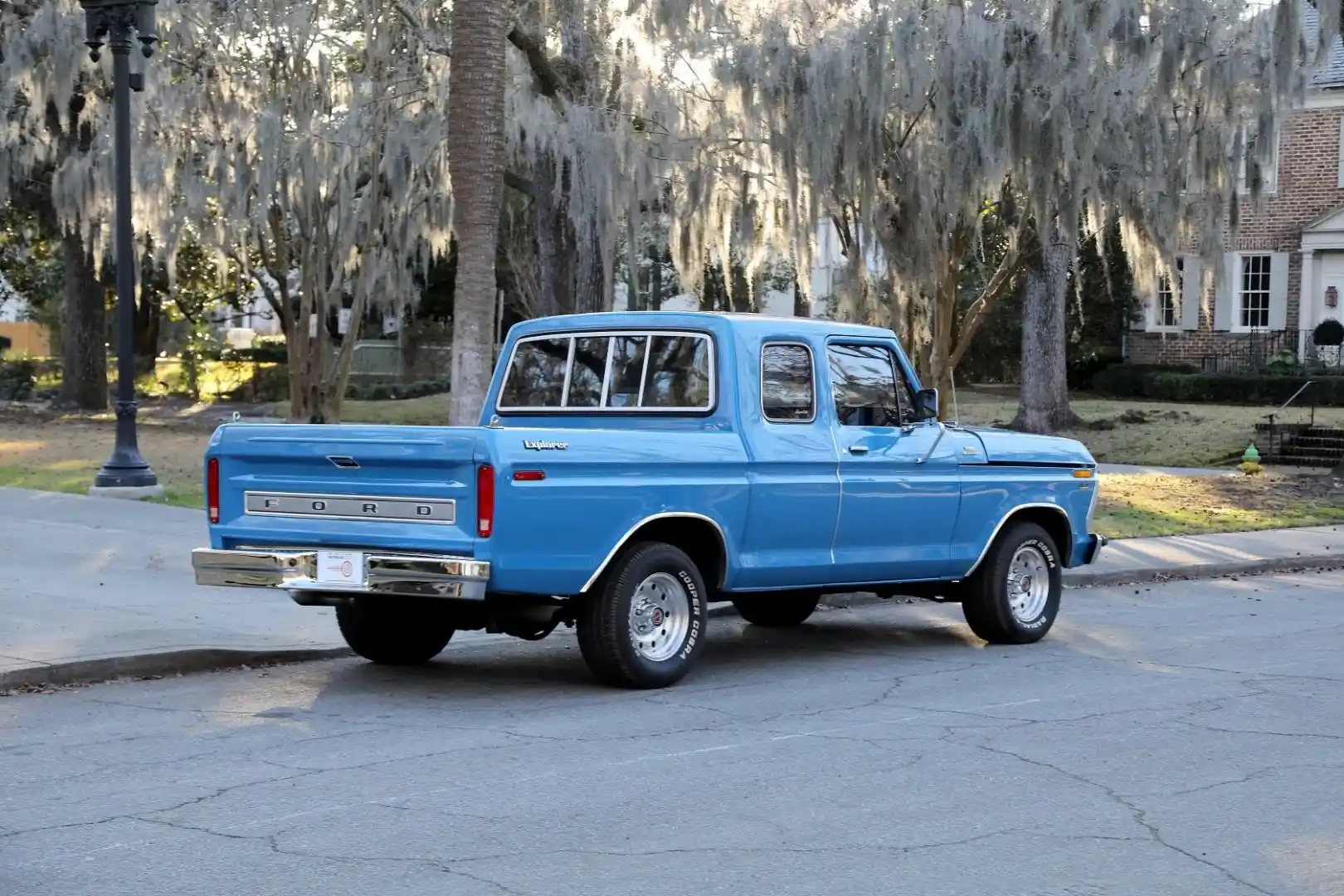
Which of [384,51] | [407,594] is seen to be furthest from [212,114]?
[407,594]

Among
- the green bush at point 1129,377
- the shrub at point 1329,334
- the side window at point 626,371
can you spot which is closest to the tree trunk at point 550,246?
the side window at point 626,371

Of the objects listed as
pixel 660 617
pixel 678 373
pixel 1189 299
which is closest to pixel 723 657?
pixel 660 617

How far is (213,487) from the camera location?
9469 mm

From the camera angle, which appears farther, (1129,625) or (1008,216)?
(1008,216)

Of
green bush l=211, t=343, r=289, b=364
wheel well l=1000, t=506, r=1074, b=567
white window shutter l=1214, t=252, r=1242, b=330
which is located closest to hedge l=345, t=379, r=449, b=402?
green bush l=211, t=343, r=289, b=364

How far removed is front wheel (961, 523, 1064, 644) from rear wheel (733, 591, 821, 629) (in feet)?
3.84

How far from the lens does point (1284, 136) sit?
4066cm

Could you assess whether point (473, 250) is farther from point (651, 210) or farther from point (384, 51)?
point (651, 210)

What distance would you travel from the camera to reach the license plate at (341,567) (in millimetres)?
8891

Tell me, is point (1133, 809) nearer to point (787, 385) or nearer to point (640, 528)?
point (640, 528)

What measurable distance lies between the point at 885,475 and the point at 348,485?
11.1 ft

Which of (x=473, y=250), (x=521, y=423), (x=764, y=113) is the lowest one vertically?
(x=521, y=423)

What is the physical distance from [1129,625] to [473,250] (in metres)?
7.46

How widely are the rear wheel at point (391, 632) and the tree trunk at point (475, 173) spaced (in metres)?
6.17
